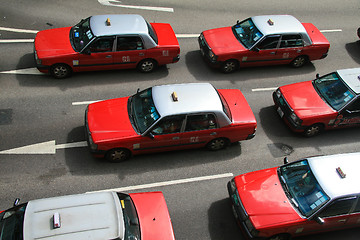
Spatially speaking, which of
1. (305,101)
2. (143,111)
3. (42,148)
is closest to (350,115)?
(305,101)

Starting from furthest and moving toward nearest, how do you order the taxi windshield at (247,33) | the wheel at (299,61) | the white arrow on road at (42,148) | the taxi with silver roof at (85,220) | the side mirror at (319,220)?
1. the wheel at (299,61)
2. the taxi windshield at (247,33)
3. the white arrow on road at (42,148)
4. the side mirror at (319,220)
5. the taxi with silver roof at (85,220)

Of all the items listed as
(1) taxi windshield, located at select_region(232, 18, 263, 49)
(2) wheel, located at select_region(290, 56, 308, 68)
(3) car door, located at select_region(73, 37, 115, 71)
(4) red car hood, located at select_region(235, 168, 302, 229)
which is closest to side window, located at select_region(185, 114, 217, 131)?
(4) red car hood, located at select_region(235, 168, 302, 229)

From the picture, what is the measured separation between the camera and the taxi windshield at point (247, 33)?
1304cm

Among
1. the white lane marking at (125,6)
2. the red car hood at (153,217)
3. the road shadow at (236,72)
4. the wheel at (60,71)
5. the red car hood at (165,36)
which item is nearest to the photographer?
the red car hood at (153,217)

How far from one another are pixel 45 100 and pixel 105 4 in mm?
5951

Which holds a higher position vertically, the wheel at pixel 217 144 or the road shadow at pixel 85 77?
the road shadow at pixel 85 77

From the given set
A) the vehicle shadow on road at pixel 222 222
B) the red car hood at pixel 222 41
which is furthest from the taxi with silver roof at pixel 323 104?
the vehicle shadow on road at pixel 222 222

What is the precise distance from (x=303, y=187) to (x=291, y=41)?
6395 millimetres

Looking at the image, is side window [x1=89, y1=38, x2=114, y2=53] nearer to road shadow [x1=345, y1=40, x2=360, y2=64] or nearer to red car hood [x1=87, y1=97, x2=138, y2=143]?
red car hood [x1=87, y1=97, x2=138, y2=143]

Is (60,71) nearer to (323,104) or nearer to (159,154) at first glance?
(159,154)

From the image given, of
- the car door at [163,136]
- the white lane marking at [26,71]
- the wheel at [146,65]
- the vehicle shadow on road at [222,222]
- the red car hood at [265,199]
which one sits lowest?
the vehicle shadow on road at [222,222]

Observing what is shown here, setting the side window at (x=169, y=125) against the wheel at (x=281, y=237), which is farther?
the side window at (x=169, y=125)

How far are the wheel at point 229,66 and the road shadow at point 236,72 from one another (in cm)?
14

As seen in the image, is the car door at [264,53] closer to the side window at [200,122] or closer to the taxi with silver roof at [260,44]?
the taxi with silver roof at [260,44]
